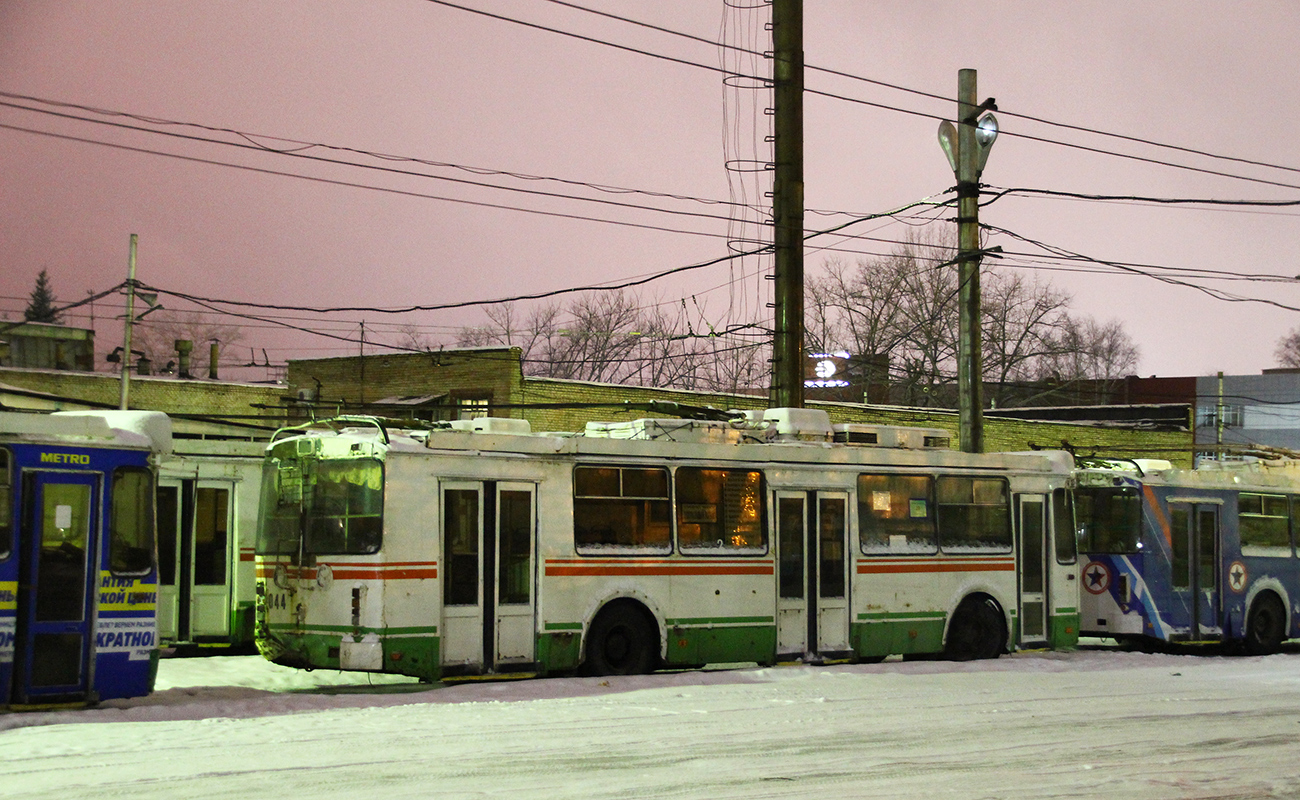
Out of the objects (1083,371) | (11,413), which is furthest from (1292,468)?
(1083,371)

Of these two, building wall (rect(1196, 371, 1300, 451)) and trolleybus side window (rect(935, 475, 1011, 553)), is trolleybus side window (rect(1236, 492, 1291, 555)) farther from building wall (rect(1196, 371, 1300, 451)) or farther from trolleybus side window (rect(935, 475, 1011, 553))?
building wall (rect(1196, 371, 1300, 451))

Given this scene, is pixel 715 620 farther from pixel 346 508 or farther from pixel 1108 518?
pixel 1108 518

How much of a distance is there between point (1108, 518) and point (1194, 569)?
6.21ft

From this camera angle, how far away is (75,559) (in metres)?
12.2

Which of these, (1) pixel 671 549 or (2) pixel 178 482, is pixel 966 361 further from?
(2) pixel 178 482

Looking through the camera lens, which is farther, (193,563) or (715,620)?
(193,563)

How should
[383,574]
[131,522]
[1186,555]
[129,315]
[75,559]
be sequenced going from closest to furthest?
[75,559]
[131,522]
[383,574]
[1186,555]
[129,315]

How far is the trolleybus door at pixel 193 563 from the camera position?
18156 millimetres

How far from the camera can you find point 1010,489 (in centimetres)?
1983

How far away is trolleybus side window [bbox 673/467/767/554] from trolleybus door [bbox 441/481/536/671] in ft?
6.88

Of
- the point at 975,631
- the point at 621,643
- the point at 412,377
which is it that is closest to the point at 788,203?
the point at 975,631

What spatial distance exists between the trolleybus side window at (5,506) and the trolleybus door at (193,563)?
627cm

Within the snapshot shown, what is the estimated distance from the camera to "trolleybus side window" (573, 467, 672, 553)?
15.8 m

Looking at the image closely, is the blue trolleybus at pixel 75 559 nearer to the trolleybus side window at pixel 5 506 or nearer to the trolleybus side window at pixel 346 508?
the trolleybus side window at pixel 5 506
